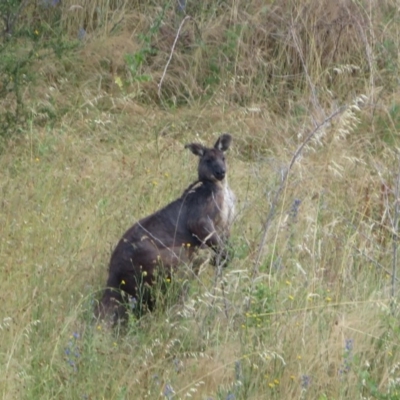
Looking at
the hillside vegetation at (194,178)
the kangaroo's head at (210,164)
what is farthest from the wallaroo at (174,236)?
the hillside vegetation at (194,178)

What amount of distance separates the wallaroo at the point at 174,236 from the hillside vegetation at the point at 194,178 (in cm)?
17

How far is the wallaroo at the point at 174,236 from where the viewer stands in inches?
256

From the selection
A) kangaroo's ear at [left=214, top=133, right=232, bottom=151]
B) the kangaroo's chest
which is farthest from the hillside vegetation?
kangaroo's ear at [left=214, top=133, right=232, bottom=151]

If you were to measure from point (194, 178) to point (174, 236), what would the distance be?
1.69 meters

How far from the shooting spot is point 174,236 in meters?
6.77

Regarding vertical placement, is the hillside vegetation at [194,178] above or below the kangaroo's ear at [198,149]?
below

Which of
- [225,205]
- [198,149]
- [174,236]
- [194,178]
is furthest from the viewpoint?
[194,178]

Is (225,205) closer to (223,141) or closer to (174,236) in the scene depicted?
(223,141)

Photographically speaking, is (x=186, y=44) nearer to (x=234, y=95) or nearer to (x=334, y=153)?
(x=234, y=95)

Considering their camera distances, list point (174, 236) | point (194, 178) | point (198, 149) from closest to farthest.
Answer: point (174, 236) → point (198, 149) → point (194, 178)

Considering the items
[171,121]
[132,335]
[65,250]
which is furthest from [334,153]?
[132,335]

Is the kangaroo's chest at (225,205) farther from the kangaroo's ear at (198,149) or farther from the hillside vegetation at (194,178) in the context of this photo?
the kangaroo's ear at (198,149)

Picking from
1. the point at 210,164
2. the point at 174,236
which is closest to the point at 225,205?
the point at 210,164

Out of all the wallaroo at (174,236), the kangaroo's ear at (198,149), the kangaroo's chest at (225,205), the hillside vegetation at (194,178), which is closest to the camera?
the hillside vegetation at (194,178)
